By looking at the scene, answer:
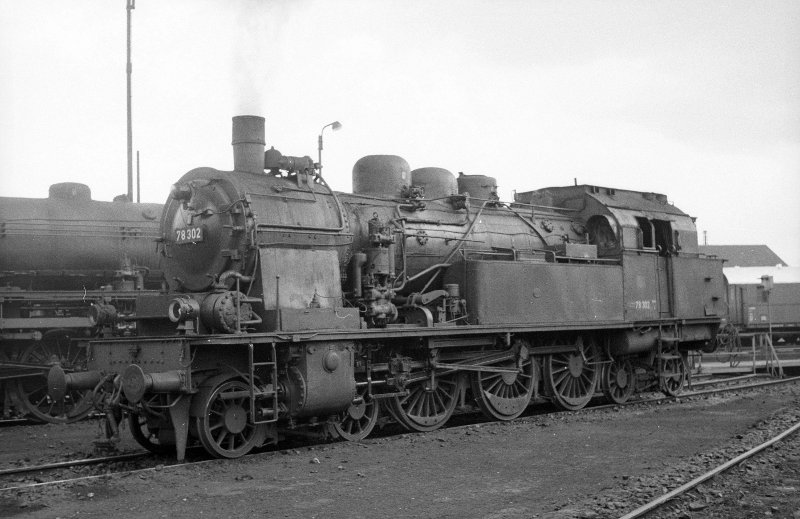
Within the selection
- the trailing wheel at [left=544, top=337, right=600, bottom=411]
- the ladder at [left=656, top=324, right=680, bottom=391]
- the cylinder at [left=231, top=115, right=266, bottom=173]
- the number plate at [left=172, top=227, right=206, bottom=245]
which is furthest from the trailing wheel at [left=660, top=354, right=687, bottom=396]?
the number plate at [left=172, top=227, right=206, bottom=245]

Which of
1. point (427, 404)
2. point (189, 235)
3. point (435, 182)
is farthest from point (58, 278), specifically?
point (427, 404)

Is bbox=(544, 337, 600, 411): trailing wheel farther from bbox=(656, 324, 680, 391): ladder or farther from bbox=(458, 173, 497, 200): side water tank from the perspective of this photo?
bbox=(458, 173, 497, 200): side water tank

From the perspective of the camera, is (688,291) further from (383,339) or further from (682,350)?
(383,339)

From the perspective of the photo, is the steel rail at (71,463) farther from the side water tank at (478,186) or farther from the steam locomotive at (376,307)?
the side water tank at (478,186)

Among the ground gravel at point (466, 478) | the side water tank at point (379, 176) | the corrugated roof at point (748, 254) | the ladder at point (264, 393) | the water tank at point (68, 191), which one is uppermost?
the corrugated roof at point (748, 254)

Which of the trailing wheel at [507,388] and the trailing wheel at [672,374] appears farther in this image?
the trailing wheel at [672,374]

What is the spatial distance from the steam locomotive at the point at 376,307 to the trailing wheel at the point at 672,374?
61 mm

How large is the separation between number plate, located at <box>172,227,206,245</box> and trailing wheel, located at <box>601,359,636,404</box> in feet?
26.7

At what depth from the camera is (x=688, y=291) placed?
16969 mm

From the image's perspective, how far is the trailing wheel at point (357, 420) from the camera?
37.1ft

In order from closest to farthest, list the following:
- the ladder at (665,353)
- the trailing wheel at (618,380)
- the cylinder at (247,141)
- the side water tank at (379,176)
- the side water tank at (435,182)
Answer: the cylinder at (247,141)
the side water tank at (379,176)
the side water tank at (435,182)
the trailing wheel at (618,380)
the ladder at (665,353)

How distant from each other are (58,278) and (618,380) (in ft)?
34.2

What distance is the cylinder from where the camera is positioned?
11.3 m

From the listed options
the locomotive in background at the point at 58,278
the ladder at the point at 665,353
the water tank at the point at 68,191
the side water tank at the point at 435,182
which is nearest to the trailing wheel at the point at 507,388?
the side water tank at the point at 435,182
